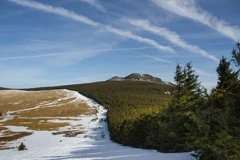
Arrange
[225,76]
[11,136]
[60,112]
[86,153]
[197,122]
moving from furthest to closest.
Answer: [60,112] → [11,136] → [86,153] → [225,76] → [197,122]

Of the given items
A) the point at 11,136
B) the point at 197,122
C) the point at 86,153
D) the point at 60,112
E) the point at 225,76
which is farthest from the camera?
the point at 60,112

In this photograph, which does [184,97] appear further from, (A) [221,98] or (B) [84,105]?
(B) [84,105]

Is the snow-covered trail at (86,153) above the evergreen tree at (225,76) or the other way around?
the other way around

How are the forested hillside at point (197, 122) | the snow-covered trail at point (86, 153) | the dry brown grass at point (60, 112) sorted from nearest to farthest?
the forested hillside at point (197, 122), the snow-covered trail at point (86, 153), the dry brown grass at point (60, 112)

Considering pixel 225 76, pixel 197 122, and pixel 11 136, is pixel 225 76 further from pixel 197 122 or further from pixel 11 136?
pixel 11 136

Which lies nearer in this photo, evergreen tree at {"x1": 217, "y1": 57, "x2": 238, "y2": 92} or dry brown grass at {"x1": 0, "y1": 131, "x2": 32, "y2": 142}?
evergreen tree at {"x1": 217, "y1": 57, "x2": 238, "y2": 92}

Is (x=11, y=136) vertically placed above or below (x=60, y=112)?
below

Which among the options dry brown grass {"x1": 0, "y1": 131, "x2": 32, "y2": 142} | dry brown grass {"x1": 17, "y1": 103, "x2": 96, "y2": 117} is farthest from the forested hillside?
dry brown grass {"x1": 17, "y1": 103, "x2": 96, "y2": 117}

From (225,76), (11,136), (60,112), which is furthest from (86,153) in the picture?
(60,112)

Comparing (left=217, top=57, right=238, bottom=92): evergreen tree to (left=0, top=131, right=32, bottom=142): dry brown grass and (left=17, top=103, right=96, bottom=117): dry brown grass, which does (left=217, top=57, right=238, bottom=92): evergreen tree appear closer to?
(left=0, top=131, right=32, bottom=142): dry brown grass

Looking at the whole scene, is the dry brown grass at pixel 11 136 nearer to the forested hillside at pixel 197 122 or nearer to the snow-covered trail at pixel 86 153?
the snow-covered trail at pixel 86 153

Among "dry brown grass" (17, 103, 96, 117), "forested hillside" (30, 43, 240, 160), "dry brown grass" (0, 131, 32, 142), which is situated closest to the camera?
"forested hillside" (30, 43, 240, 160)

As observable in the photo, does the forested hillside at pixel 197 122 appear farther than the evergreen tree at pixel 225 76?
No

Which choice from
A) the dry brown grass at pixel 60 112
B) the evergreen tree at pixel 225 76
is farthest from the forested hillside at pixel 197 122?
the dry brown grass at pixel 60 112
